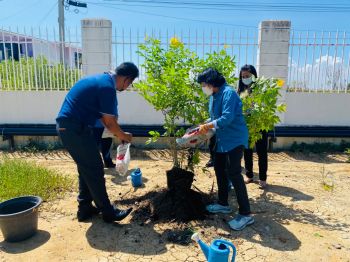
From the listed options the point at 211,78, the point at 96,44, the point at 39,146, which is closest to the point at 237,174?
the point at 211,78

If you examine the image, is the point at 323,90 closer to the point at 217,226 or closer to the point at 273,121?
the point at 273,121

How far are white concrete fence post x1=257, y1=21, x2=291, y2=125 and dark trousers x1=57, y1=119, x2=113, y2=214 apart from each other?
4.93 m

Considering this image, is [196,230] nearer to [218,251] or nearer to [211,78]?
[218,251]

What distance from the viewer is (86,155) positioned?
341 cm

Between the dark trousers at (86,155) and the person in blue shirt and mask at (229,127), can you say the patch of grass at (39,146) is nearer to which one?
the dark trousers at (86,155)

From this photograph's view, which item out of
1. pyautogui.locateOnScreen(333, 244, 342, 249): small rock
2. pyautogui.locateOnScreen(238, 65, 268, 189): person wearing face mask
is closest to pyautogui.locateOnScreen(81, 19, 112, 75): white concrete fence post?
pyautogui.locateOnScreen(238, 65, 268, 189): person wearing face mask

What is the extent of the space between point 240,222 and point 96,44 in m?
5.26

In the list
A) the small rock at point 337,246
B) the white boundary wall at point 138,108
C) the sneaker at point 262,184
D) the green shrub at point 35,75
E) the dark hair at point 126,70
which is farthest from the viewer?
the green shrub at point 35,75

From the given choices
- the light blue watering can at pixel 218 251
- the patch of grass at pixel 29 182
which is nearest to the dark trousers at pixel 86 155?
the patch of grass at pixel 29 182

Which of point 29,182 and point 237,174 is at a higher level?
point 237,174

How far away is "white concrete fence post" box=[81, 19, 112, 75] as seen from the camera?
7.10m

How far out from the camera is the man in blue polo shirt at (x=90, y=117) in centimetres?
329

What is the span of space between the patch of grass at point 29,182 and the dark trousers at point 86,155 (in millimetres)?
1168

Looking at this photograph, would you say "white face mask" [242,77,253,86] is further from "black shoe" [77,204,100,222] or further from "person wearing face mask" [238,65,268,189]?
"black shoe" [77,204,100,222]
